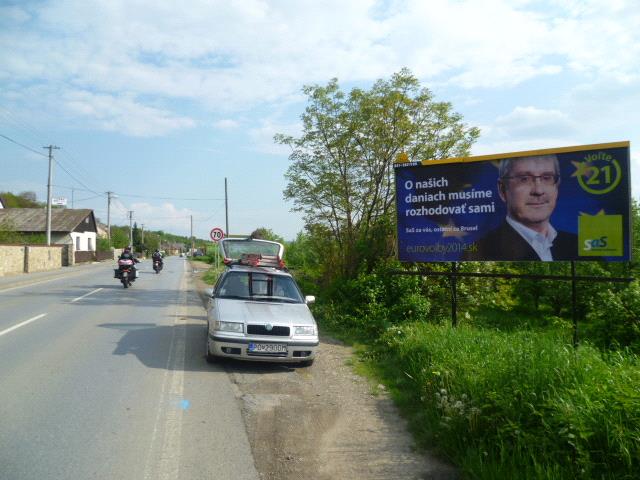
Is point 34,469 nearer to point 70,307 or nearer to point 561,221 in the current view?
point 561,221

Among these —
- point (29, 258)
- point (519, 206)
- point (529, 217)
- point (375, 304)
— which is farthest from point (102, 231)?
point (529, 217)

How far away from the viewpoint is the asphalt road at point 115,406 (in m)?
4.05

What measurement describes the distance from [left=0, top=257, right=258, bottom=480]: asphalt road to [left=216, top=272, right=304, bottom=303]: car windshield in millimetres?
1142

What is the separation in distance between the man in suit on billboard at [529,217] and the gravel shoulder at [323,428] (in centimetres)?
336

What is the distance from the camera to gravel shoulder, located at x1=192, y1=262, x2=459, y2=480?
13.6ft

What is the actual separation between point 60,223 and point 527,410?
62723 millimetres

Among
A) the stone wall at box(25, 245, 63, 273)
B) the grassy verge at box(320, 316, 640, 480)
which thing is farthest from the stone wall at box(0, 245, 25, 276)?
the grassy verge at box(320, 316, 640, 480)

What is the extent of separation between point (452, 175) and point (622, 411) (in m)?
5.61

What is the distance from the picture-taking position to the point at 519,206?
8.12 meters

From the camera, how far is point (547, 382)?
4445 millimetres

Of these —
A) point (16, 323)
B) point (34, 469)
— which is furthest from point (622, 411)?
point (16, 323)

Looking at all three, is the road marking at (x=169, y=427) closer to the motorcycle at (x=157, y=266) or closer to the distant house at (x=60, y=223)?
the motorcycle at (x=157, y=266)

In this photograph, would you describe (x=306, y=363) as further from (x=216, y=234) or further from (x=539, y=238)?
(x=216, y=234)

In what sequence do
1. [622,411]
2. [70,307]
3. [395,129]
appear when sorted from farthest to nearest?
[70,307] → [395,129] → [622,411]
